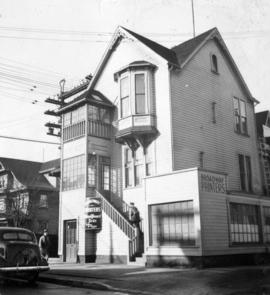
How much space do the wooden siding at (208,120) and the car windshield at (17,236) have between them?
9157 mm

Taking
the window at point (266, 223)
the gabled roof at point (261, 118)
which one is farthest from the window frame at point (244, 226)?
the gabled roof at point (261, 118)

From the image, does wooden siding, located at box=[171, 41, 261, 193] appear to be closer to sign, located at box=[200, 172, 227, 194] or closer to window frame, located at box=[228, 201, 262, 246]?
sign, located at box=[200, 172, 227, 194]

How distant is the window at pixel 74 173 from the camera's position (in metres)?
25.4

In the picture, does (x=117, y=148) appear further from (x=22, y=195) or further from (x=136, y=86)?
(x=22, y=195)

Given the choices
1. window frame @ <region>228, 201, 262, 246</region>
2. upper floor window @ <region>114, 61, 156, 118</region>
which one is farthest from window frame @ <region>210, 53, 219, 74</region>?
window frame @ <region>228, 201, 262, 246</region>

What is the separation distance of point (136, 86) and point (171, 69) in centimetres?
226

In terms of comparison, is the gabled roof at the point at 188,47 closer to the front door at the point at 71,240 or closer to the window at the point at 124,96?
the window at the point at 124,96

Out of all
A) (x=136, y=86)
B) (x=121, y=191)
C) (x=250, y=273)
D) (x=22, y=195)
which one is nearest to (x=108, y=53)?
(x=136, y=86)

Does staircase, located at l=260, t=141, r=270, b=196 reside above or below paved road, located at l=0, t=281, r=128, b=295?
above

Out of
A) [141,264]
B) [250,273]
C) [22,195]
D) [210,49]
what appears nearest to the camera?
[250,273]

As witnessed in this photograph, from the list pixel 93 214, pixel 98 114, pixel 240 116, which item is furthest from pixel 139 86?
pixel 240 116

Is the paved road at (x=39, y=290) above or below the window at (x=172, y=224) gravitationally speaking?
below

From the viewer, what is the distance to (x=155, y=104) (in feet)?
79.2

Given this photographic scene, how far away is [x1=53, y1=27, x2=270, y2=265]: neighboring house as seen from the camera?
61.8ft
